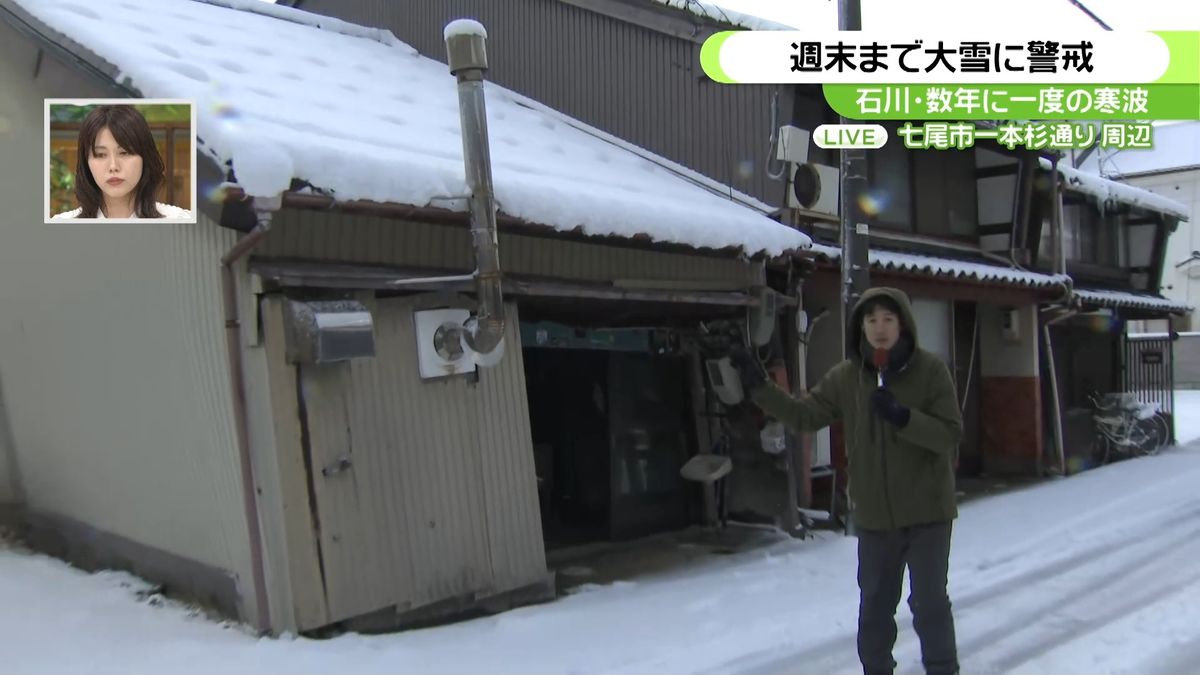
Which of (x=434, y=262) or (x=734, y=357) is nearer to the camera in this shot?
(x=434, y=262)

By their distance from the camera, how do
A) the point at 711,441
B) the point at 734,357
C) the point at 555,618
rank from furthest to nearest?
the point at 711,441
the point at 734,357
the point at 555,618

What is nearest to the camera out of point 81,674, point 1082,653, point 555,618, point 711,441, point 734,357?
point 81,674

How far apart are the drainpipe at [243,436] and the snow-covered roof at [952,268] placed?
208 inches

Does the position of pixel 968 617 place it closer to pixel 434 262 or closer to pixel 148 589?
pixel 434 262

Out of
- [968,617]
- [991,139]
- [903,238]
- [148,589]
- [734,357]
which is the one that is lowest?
[968,617]

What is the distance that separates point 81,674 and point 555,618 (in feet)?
8.36

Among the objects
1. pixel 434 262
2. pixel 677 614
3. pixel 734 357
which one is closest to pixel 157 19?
pixel 434 262

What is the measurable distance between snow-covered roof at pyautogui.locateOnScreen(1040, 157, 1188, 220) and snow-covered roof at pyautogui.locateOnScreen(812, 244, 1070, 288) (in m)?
1.56

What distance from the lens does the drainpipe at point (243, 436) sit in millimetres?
5203

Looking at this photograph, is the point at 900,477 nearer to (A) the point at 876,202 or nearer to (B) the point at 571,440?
(B) the point at 571,440

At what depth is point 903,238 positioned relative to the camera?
11.2m

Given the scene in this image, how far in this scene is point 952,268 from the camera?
410 inches

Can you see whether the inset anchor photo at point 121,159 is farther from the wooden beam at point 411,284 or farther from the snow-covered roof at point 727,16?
the snow-covered roof at point 727,16

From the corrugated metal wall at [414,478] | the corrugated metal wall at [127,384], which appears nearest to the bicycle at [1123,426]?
the corrugated metal wall at [414,478]
